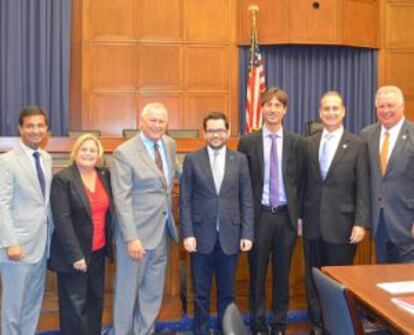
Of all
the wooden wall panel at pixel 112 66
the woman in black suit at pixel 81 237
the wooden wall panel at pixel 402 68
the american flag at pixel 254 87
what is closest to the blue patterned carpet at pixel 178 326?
the woman in black suit at pixel 81 237

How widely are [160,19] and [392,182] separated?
572cm

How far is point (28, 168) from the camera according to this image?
2.86 meters

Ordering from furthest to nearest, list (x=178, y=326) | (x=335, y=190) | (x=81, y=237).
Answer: (x=178, y=326)
(x=335, y=190)
(x=81, y=237)

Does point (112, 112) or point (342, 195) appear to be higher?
point (112, 112)

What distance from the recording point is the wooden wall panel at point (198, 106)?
8227 mm

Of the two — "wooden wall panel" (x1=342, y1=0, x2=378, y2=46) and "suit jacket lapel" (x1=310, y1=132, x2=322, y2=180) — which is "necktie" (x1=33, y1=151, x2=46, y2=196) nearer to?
"suit jacket lapel" (x1=310, y1=132, x2=322, y2=180)

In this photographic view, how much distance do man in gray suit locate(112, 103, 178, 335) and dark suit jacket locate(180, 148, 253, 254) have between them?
143mm

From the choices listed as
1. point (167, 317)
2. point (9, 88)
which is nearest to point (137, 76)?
point (9, 88)

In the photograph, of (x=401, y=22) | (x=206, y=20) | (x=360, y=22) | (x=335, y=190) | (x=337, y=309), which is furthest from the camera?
(x=401, y=22)

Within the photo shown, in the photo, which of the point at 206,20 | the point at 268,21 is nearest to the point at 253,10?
the point at 268,21

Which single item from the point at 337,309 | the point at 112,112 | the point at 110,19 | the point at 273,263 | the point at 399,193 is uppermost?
the point at 110,19

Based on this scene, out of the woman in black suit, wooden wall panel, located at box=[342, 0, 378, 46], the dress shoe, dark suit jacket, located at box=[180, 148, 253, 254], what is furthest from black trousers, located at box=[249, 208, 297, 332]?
wooden wall panel, located at box=[342, 0, 378, 46]

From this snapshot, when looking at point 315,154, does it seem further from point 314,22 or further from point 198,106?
point 314,22

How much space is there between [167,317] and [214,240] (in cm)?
79
